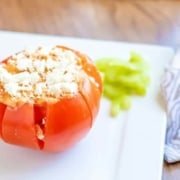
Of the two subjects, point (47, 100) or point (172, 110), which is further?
point (172, 110)

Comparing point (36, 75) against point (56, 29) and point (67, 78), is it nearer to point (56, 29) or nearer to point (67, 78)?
point (67, 78)

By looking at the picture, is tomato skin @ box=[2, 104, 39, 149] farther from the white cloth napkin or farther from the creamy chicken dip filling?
the white cloth napkin

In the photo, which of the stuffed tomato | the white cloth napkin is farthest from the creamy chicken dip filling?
the white cloth napkin

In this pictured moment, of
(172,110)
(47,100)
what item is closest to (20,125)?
(47,100)

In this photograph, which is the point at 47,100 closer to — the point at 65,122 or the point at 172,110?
the point at 65,122

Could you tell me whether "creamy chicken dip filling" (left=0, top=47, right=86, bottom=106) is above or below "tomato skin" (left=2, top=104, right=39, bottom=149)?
above

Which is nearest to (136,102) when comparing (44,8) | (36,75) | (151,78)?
(151,78)
